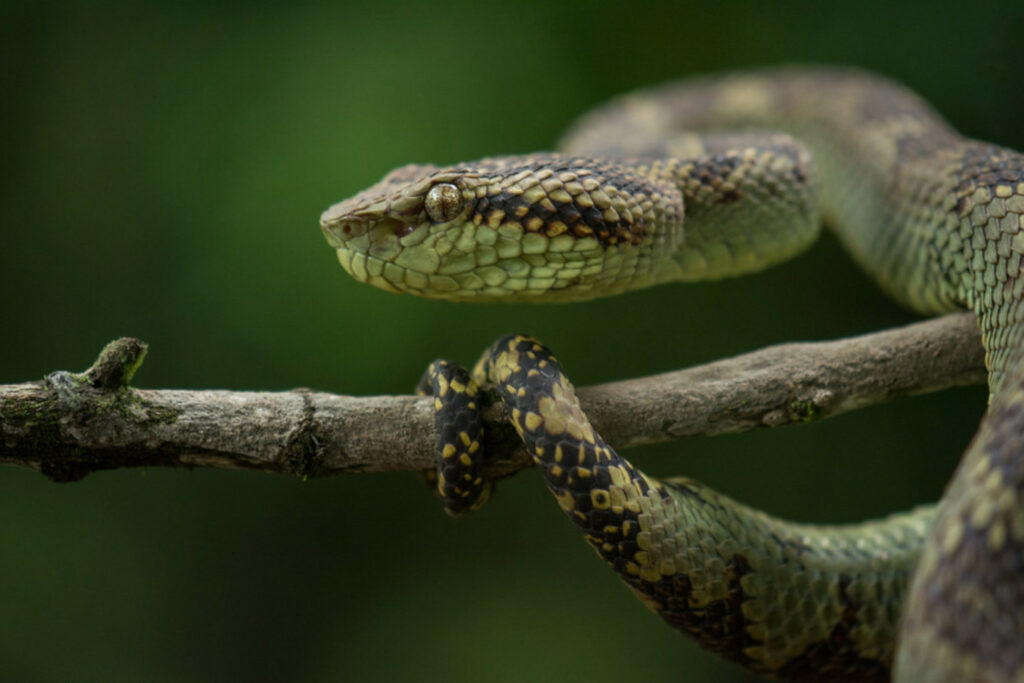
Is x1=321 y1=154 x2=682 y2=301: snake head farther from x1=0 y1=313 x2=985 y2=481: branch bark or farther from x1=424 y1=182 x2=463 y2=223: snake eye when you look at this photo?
x1=0 y1=313 x2=985 y2=481: branch bark

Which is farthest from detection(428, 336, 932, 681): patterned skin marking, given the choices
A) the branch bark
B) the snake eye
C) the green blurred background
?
the green blurred background

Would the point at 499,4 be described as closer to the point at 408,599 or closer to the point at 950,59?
the point at 950,59

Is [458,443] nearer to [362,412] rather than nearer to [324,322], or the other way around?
[362,412]

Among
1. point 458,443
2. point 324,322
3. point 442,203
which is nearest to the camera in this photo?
point 458,443

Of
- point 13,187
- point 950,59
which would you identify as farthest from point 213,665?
point 950,59

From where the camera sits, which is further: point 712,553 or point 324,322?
point 324,322

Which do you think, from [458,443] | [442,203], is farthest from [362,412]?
[442,203]

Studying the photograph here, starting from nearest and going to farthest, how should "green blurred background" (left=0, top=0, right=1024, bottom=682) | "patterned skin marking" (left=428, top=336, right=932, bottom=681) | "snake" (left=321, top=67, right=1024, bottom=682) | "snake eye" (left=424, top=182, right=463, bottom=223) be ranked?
"snake" (left=321, top=67, right=1024, bottom=682) < "patterned skin marking" (left=428, top=336, right=932, bottom=681) < "snake eye" (left=424, top=182, right=463, bottom=223) < "green blurred background" (left=0, top=0, right=1024, bottom=682)
